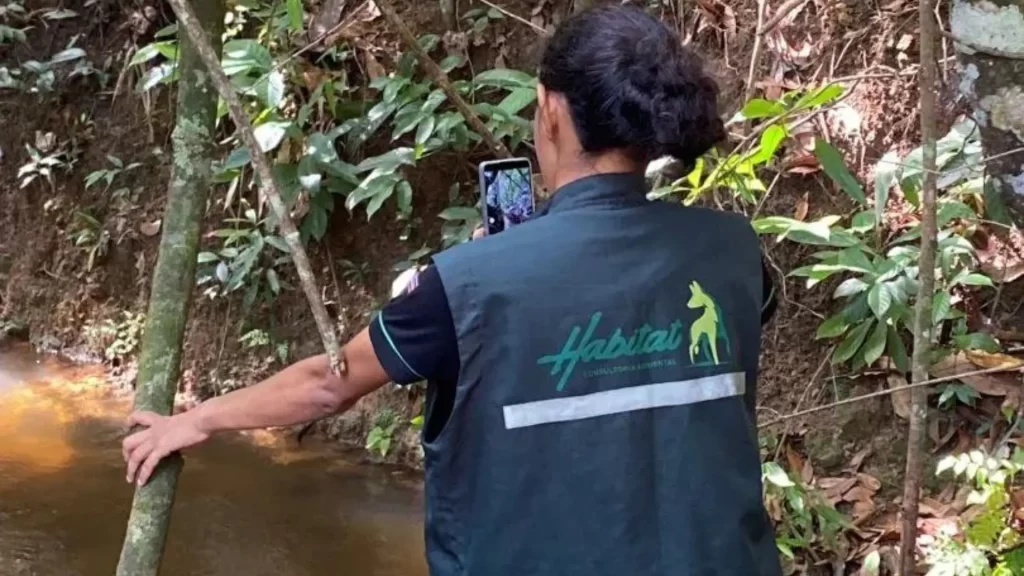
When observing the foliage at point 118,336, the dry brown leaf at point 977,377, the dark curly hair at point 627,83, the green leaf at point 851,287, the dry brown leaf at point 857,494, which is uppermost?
the dark curly hair at point 627,83

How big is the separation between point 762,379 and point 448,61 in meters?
1.56

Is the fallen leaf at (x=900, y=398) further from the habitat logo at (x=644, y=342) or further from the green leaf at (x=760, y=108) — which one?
the habitat logo at (x=644, y=342)

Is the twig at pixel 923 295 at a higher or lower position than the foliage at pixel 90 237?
higher

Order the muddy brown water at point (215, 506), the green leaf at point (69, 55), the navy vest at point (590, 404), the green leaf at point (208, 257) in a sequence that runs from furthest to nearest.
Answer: the green leaf at point (69, 55) < the green leaf at point (208, 257) < the muddy brown water at point (215, 506) < the navy vest at point (590, 404)

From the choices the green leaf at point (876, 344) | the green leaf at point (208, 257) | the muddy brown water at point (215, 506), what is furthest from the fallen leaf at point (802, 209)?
the green leaf at point (208, 257)

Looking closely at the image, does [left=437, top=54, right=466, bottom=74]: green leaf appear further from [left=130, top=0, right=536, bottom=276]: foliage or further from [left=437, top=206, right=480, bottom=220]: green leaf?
[left=437, top=206, right=480, bottom=220]: green leaf

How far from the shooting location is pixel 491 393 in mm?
1177

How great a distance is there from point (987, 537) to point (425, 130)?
6.76 ft

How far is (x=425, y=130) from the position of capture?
11.4ft

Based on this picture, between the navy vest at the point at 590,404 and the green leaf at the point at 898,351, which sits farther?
the green leaf at the point at 898,351

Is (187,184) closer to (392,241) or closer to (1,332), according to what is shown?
(392,241)

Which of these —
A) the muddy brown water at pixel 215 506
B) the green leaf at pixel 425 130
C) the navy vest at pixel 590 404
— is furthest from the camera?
the green leaf at pixel 425 130

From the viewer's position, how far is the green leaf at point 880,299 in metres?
2.61

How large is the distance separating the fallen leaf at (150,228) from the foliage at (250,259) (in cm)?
54
